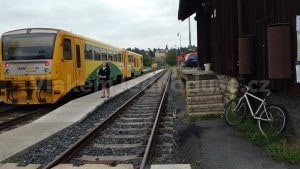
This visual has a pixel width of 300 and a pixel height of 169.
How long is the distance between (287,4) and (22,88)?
11297mm

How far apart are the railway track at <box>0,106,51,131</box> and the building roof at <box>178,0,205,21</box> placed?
312 inches

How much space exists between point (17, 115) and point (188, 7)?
10780 millimetres

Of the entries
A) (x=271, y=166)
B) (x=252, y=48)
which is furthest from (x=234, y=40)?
(x=271, y=166)

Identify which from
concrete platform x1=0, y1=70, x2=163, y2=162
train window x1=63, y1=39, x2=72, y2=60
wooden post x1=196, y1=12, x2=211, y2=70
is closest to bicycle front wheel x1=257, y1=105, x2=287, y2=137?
concrete platform x1=0, y1=70, x2=163, y2=162

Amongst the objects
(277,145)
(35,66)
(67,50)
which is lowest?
(277,145)

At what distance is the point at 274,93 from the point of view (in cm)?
914

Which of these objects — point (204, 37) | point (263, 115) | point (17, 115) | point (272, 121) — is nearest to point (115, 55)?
point (204, 37)

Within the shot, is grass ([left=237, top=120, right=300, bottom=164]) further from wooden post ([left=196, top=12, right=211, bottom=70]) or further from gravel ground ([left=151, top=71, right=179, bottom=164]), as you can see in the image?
wooden post ([left=196, top=12, right=211, bottom=70])

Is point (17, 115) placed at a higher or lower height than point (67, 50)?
lower

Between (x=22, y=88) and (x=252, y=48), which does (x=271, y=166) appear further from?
(x=22, y=88)

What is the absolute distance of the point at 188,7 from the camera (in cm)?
2295

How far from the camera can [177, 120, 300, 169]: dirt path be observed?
22.9 ft

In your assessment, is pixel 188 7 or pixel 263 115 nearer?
pixel 263 115

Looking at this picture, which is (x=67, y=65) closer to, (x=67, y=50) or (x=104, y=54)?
(x=67, y=50)
